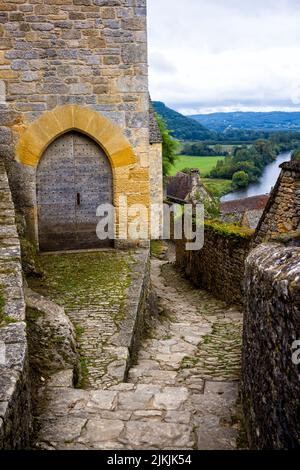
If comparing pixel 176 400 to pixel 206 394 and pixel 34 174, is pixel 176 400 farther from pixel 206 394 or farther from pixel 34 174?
pixel 34 174

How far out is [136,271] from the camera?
8047 mm

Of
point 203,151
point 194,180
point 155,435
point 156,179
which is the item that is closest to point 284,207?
point 155,435

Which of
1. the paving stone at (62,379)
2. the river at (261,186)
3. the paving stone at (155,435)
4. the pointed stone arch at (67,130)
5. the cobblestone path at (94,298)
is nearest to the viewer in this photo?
the paving stone at (155,435)

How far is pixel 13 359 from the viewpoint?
3637 mm

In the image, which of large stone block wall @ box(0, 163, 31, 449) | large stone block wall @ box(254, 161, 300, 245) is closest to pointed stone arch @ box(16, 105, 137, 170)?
large stone block wall @ box(254, 161, 300, 245)

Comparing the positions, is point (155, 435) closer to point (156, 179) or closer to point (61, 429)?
point (61, 429)

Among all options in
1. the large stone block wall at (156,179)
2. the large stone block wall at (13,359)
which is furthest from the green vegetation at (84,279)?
the large stone block wall at (156,179)

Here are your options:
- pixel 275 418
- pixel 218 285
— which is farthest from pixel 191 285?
pixel 275 418

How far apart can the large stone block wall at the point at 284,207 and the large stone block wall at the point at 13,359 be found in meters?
5.10

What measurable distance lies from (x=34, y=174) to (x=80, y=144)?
95cm

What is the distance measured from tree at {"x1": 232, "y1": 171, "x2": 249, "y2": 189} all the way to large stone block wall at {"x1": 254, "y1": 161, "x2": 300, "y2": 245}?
241 feet

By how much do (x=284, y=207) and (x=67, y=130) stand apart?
393 centimetres

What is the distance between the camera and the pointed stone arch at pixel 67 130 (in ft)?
28.8

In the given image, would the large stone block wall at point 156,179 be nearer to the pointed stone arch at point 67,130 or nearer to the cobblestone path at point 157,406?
the pointed stone arch at point 67,130
